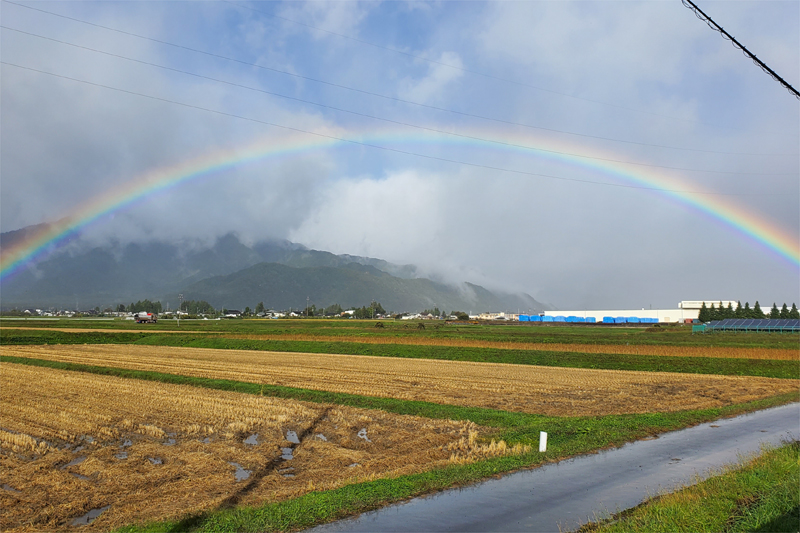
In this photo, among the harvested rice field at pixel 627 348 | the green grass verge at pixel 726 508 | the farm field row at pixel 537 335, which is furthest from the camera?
the farm field row at pixel 537 335

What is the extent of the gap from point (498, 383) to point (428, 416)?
43.1 feet

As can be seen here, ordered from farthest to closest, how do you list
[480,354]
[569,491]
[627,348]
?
[627,348], [480,354], [569,491]

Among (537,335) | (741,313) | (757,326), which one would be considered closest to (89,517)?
(537,335)

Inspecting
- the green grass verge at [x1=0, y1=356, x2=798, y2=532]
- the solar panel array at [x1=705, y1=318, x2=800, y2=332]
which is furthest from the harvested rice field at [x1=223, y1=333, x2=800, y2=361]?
the solar panel array at [x1=705, y1=318, x2=800, y2=332]

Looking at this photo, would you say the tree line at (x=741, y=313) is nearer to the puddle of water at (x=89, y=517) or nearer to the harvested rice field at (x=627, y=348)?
the harvested rice field at (x=627, y=348)

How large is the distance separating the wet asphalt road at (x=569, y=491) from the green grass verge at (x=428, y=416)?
1.58ft

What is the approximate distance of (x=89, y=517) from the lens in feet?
34.1

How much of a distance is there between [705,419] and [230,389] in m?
23.0

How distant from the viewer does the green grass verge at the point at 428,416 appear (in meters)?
9.93

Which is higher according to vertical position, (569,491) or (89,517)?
(569,491)

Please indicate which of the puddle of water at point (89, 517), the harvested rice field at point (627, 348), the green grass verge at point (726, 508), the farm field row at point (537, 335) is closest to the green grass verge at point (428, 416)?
the puddle of water at point (89, 517)

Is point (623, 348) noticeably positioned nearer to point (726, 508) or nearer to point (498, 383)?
point (498, 383)

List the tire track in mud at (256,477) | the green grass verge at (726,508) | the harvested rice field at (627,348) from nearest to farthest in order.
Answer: the green grass verge at (726,508) < the tire track in mud at (256,477) < the harvested rice field at (627,348)

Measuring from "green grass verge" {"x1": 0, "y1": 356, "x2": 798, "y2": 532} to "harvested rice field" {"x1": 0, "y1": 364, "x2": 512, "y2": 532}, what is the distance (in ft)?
2.67
